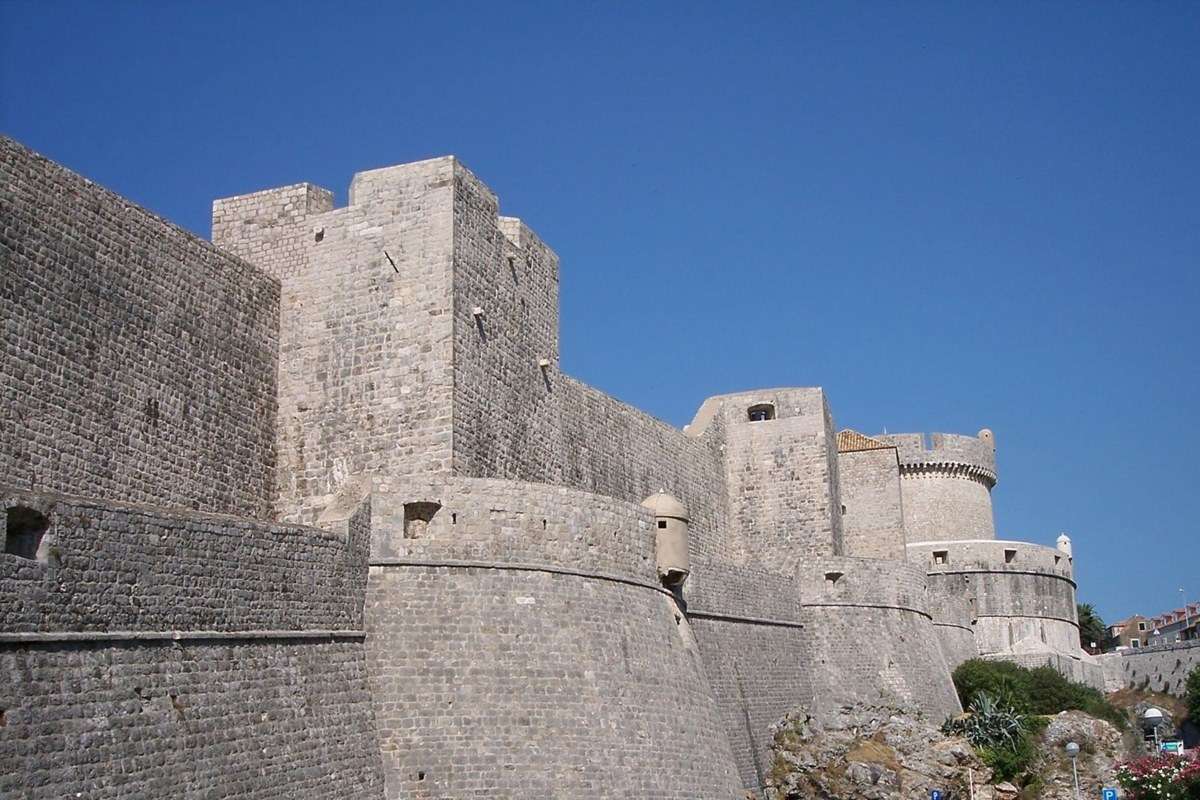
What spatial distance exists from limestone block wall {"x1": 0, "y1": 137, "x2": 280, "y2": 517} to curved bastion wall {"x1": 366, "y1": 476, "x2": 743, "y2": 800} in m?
2.81

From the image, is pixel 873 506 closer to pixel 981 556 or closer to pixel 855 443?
pixel 855 443

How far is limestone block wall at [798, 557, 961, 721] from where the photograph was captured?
89.9 feet

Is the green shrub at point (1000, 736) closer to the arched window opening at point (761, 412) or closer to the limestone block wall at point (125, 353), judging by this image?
the arched window opening at point (761, 412)

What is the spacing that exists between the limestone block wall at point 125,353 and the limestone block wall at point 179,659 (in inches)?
104

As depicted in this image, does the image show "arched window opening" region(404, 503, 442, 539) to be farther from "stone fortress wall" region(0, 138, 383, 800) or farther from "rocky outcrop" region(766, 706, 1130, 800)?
"rocky outcrop" region(766, 706, 1130, 800)

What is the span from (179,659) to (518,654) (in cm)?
455

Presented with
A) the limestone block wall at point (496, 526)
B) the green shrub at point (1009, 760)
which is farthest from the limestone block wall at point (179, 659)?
the green shrub at point (1009, 760)

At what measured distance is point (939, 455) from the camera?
42719 mm

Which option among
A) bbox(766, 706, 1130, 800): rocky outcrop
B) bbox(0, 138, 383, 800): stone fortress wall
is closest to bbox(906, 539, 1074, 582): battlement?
bbox(766, 706, 1130, 800): rocky outcrop

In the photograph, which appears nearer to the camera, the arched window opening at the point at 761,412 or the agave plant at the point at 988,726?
the agave plant at the point at 988,726

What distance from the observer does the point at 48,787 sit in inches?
436

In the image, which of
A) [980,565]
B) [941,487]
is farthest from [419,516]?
[941,487]

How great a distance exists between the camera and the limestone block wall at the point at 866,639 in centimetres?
2739

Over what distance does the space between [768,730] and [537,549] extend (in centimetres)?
913
